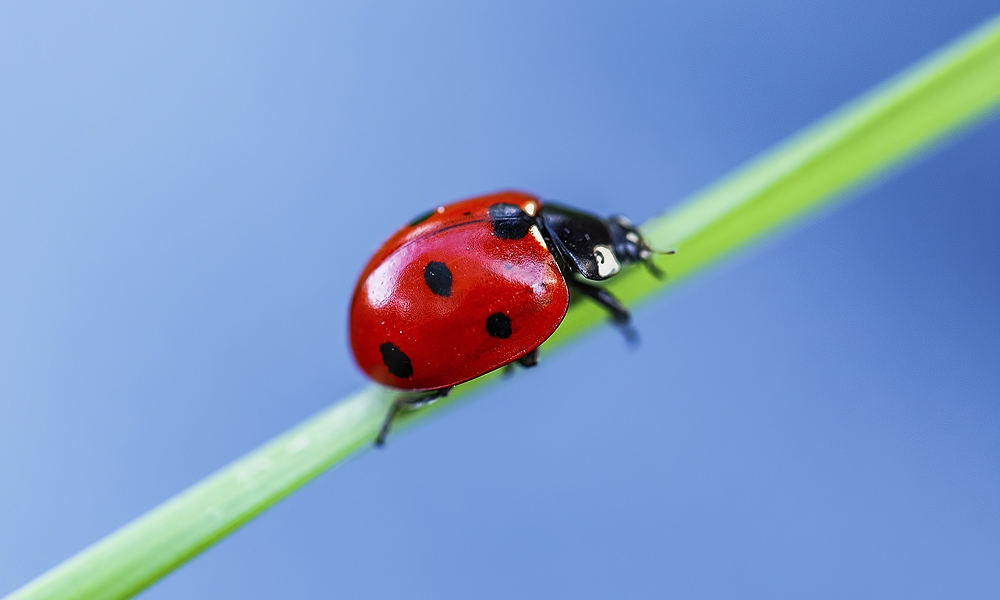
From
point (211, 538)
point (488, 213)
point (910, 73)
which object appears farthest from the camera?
point (488, 213)

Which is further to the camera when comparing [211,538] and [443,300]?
[443,300]

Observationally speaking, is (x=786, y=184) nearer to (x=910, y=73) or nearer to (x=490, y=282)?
(x=910, y=73)

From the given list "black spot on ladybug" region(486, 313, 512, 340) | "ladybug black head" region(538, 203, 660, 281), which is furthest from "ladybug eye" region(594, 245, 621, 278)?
"black spot on ladybug" region(486, 313, 512, 340)

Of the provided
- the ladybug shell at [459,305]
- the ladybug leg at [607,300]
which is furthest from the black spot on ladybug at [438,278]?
the ladybug leg at [607,300]

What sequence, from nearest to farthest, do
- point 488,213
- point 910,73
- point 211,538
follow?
point 211,538, point 910,73, point 488,213

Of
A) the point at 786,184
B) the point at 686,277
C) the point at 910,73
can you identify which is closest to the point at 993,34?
the point at 910,73

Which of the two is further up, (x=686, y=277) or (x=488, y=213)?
(x=488, y=213)
